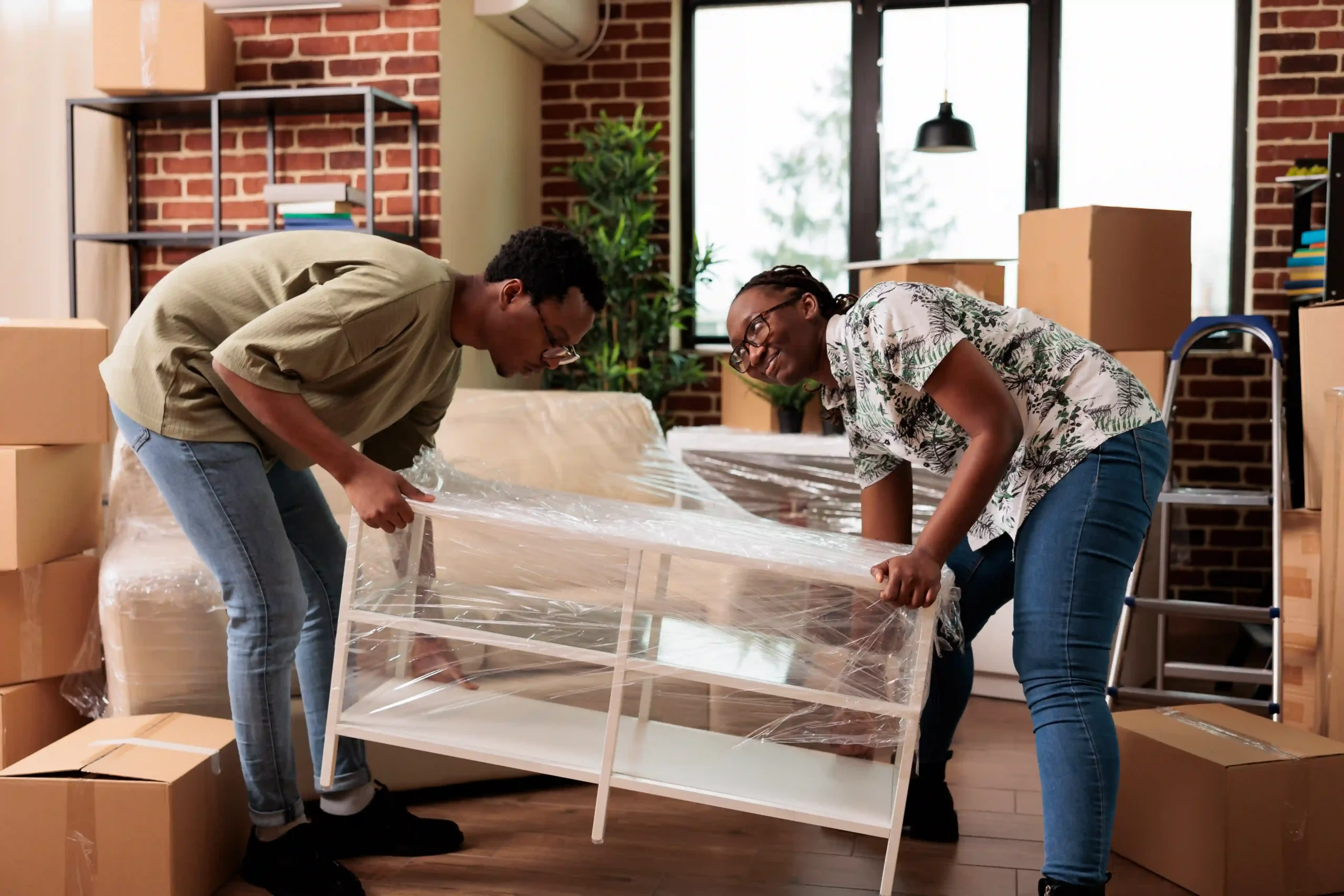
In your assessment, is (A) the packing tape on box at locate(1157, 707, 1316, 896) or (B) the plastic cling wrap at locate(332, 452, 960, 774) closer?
(B) the plastic cling wrap at locate(332, 452, 960, 774)

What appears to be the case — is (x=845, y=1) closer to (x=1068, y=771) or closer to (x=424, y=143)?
(x=424, y=143)

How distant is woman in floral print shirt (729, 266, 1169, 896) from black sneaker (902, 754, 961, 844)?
0.54 m

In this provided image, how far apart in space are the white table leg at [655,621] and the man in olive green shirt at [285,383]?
372 mm

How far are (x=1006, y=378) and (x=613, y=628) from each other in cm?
69

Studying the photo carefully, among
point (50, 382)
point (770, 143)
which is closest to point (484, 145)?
point (770, 143)

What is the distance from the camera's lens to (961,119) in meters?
3.96

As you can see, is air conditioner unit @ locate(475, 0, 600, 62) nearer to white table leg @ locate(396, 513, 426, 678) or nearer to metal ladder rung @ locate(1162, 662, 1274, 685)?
white table leg @ locate(396, 513, 426, 678)

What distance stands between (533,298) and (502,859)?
991mm

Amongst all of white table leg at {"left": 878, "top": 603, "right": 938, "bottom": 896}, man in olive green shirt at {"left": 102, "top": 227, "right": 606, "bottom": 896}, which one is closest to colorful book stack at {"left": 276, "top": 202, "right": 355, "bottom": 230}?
man in olive green shirt at {"left": 102, "top": 227, "right": 606, "bottom": 896}

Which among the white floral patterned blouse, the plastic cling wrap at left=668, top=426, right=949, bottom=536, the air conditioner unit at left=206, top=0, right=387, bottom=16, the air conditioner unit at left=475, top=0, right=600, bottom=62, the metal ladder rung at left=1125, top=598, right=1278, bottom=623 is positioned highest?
the air conditioner unit at left=475, top=0, right=600, bottom=62

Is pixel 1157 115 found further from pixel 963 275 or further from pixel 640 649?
pixel 640 649

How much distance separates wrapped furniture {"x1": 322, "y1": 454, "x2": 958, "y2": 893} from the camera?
1578mm

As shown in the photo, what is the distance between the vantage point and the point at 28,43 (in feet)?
10.2

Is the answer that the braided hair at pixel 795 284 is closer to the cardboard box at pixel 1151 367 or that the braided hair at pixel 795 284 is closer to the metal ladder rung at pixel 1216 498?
the metal ladder rung at pixel 1216 498
